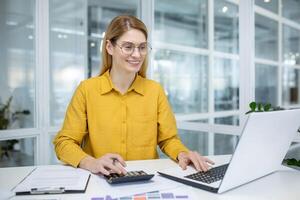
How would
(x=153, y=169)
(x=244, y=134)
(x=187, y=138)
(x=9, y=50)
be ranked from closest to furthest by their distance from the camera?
(x=244, y=134) < (x=153, y=169) < (x=9, y=50) < (x=187, y=138)

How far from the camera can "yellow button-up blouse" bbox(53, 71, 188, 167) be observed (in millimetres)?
1635

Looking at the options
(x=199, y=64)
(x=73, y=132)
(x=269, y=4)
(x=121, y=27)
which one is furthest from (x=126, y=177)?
(x=199, y=64)

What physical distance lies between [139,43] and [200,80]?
8.05 ft

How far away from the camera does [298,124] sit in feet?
4.04

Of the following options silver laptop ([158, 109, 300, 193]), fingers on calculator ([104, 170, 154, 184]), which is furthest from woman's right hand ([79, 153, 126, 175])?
silver laptop ([158, 109, 300, 193])

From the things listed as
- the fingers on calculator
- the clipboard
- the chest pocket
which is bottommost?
the clipboard

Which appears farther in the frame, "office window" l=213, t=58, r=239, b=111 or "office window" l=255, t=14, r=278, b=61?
"office window" l=213, t=58, r=239, b=111

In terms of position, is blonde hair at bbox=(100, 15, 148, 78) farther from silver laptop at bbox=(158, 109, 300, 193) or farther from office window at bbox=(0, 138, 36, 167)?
office window at bbox=(0, 138, 36, 167)

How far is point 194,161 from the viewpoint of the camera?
1.35 m

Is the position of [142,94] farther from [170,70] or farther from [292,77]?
[292,77]

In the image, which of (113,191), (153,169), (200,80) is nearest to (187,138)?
(200,80)

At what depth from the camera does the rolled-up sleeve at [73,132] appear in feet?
4.74

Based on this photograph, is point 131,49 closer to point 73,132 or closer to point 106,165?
point 73,132

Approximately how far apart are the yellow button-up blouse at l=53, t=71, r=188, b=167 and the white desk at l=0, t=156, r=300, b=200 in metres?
0.29
